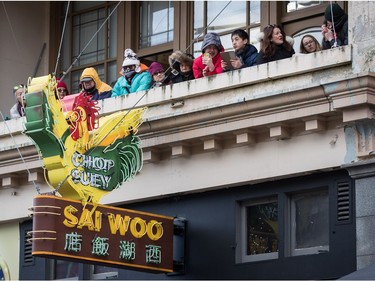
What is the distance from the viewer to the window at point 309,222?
23000 millimetres

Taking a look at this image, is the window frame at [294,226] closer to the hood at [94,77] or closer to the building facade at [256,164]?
the building facade at [256,164]

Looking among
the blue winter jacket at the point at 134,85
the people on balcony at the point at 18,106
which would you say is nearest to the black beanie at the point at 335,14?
the blue winter jacket at the point at 134,85

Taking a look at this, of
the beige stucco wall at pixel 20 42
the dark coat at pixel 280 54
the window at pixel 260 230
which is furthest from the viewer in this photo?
the beige stucco wall at pixel 20 42

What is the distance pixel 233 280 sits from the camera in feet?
77.7

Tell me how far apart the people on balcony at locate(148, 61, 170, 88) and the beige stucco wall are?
16.2 ft

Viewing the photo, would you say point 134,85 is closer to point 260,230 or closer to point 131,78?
point 131,78

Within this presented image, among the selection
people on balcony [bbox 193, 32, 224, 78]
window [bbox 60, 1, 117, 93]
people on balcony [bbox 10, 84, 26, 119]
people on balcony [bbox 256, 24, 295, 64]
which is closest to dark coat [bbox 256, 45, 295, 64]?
people on balcony [bbox 256, 24, 295, 64]

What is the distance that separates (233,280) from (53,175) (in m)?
3.25

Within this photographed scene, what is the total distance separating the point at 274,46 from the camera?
76.7ft

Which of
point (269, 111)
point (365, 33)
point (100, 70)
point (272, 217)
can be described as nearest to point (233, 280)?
point (272, 217)

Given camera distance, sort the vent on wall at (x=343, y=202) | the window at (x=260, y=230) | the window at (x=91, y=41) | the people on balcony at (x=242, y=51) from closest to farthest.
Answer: the vent on wall at (x=343, y=202) → the window at (x=260, y=230) → the people on balcony at (x=242, y=51) → the window at (x=91, y=41)

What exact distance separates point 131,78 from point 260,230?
11.5ft

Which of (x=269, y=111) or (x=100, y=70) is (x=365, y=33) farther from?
(x=100, y=70)

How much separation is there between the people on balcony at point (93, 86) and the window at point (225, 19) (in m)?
2.09
